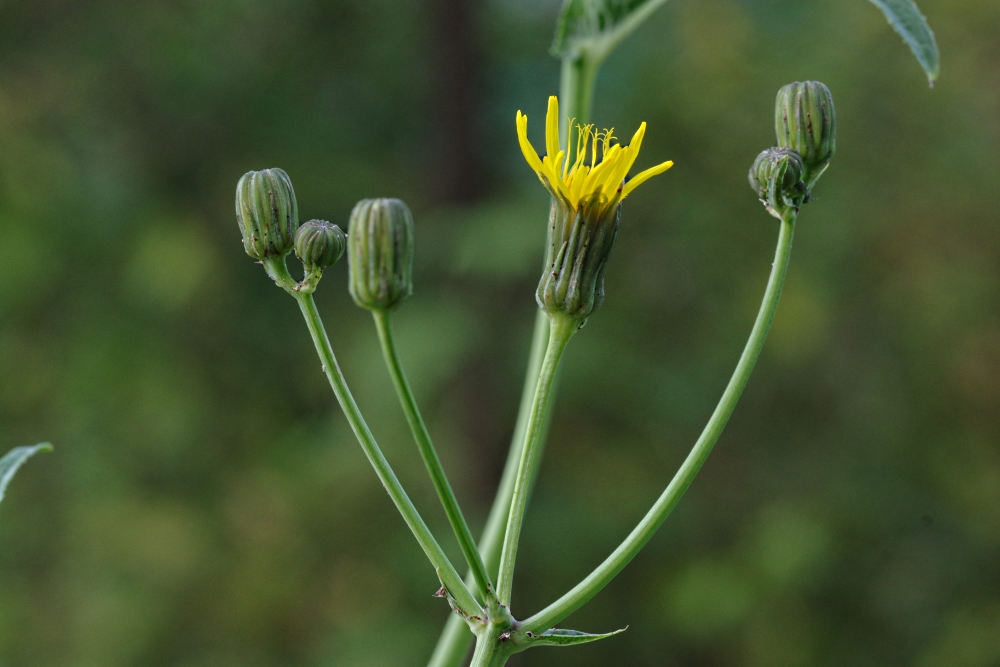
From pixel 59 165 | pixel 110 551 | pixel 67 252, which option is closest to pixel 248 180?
pixel 59 165

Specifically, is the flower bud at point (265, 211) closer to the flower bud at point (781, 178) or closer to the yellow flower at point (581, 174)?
the yellow flower at point (581, 174)

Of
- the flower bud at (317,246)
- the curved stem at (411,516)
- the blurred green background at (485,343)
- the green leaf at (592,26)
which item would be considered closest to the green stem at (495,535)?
the curved stem at (411,516)

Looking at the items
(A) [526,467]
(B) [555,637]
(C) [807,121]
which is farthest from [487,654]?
(C) [807,121]

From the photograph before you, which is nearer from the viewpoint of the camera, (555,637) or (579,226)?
(555,637)

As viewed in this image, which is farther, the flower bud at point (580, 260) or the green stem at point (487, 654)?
the flower bud at point (580, 260)

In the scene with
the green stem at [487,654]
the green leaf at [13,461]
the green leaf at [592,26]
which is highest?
the green leaf at [592,26]

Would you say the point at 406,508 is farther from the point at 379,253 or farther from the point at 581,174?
the point at 581,174

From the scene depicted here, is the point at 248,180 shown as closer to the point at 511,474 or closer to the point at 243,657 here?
the point at 511,474

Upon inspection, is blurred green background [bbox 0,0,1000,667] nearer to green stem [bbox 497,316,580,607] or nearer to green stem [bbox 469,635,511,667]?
green stem [bbox 497,316,580,607]
